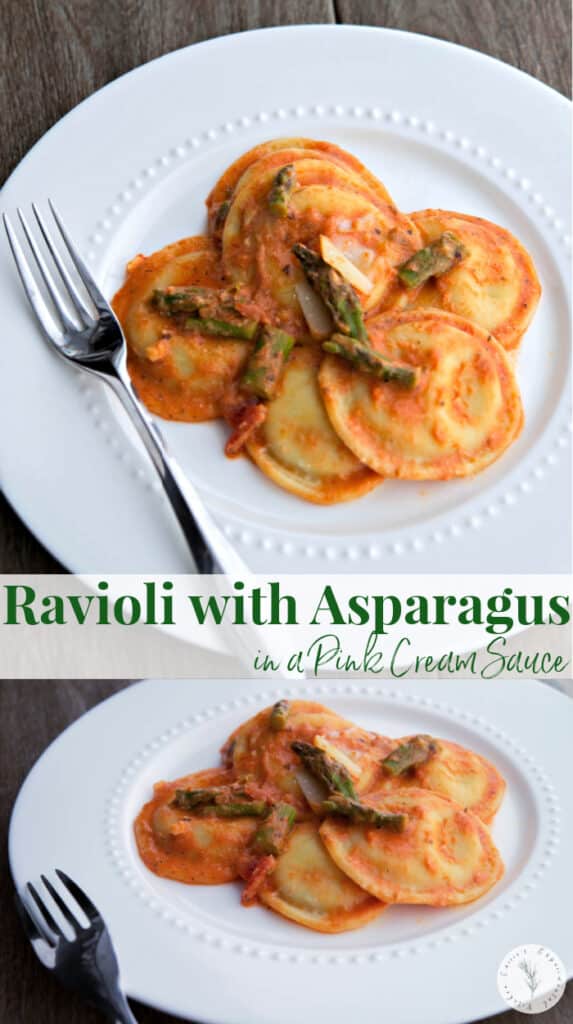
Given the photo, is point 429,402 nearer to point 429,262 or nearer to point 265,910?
point 429,262

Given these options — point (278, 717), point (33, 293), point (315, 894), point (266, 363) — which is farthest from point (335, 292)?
point (315, 894)

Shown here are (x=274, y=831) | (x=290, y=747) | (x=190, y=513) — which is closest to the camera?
(x=274, y=831)

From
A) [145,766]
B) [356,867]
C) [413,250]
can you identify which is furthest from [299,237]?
[356,867]

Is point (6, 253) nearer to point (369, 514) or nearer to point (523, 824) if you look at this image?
point (369, 514)

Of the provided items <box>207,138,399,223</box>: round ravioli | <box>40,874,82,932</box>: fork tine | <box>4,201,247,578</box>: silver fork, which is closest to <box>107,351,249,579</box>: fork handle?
<box>4,201,247,578</box>: silver fork

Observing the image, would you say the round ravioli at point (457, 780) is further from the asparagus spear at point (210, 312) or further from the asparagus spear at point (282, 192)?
the asparagus spear at point (282, 192)

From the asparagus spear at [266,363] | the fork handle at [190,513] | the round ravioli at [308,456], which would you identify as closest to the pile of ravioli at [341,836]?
the fork handle at [190,513]

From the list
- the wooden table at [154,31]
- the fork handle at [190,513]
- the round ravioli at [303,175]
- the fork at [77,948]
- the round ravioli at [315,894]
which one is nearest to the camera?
the fork at [77,948]
